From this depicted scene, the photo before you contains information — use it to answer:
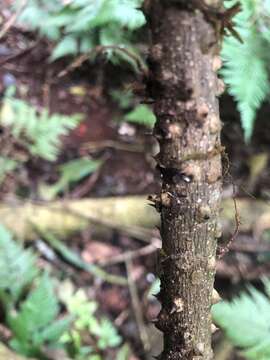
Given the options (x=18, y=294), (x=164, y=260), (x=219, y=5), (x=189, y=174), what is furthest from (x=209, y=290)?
(x=18, y=294)

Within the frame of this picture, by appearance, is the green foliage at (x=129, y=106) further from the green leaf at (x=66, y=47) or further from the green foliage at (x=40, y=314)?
the green foliage at (x=40, y=314)

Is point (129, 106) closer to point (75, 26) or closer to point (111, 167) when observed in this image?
point (111, 167)

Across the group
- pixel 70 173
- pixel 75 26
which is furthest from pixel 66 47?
pixel 70 173

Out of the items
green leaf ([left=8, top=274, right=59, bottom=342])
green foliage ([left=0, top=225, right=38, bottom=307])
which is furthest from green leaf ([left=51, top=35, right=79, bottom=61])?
green leaf ([left=8, top=274, right=59, bottom=342])

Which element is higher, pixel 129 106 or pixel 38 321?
pixel 129 106

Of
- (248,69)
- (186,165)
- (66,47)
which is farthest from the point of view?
(66,47)

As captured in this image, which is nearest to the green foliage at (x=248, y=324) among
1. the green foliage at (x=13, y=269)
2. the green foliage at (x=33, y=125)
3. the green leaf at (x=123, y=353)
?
the green leaf at (x=123, y=353)
